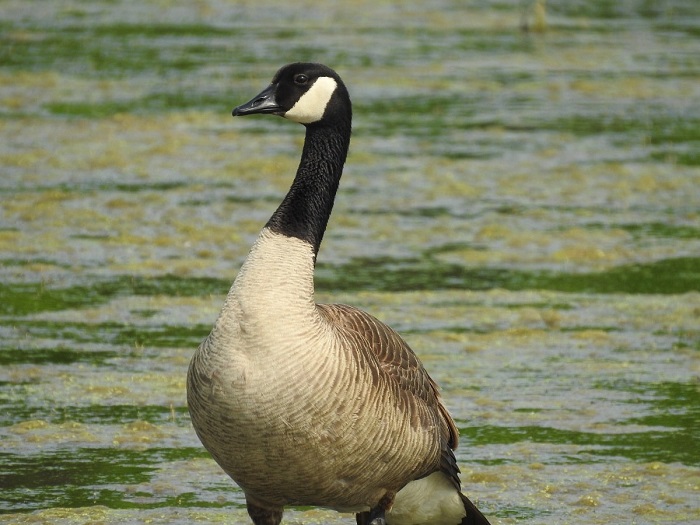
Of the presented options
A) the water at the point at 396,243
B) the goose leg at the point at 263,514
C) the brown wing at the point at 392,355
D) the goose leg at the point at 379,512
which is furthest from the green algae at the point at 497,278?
the goose leg at the point at 263,514

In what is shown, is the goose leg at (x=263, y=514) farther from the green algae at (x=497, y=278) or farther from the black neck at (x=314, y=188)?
the green algae at (x=497, y=278)

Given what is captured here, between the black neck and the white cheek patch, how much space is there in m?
0.09

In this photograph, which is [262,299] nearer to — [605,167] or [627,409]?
[627,409]

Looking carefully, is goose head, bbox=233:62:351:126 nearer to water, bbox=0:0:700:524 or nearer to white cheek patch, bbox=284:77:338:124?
white cheek patch, bbox=284:77:338:124

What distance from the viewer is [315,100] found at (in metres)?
6.12

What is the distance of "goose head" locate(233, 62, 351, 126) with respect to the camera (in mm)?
6117

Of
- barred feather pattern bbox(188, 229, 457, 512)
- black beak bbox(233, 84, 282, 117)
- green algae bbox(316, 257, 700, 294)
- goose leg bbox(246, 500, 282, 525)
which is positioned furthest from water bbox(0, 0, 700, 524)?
black beak bbox(233, 84, 282, 117)

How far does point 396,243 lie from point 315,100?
211 inches

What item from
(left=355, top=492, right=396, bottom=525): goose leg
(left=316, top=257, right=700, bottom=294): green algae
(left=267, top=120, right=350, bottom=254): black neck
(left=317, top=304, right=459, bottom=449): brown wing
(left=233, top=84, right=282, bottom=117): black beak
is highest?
(left=233, top=84, right=282, bottom=117): black beak

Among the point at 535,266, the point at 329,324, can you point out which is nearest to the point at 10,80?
the point at 535,266

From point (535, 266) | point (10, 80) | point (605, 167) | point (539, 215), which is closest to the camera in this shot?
point (535, 266)

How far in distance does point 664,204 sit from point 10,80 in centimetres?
843

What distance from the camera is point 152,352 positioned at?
8.89 meters

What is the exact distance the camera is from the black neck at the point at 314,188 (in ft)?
19.2
